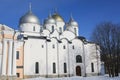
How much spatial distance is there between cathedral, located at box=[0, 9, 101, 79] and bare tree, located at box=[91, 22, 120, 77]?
2912 millimetres

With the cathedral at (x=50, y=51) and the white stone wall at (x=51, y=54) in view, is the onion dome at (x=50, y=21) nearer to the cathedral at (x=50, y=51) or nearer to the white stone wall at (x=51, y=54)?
the cathedral at (x=50, y=51)

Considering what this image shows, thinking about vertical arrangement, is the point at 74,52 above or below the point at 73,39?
below

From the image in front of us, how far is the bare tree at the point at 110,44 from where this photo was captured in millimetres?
34094

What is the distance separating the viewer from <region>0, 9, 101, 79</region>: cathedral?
1421 inches

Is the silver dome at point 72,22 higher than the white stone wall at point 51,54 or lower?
higher

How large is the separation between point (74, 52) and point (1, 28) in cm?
1730

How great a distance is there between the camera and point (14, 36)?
30609mm

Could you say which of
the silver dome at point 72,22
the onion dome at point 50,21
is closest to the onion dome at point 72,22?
the silver dome at point 72,22

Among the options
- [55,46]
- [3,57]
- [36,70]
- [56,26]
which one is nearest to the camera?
[3,57]

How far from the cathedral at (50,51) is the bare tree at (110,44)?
2.91 m

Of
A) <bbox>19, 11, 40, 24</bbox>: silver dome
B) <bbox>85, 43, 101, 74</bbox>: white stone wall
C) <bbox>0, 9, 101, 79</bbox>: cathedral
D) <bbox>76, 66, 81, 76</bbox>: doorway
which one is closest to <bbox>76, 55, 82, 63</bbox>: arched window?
<bbox>0, 9, 101, 79</bbox>: cathedral

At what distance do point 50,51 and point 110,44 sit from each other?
11972mm

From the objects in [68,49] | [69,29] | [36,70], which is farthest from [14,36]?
[69,29]

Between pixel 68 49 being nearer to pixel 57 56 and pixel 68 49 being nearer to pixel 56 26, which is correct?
pixel 57 56
